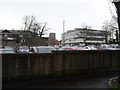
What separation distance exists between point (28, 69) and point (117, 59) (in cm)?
577

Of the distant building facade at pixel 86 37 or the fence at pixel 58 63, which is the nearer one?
the fence at pixel 58 63

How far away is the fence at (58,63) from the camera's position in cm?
698

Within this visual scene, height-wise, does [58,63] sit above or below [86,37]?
below

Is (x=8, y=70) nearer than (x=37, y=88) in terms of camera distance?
No

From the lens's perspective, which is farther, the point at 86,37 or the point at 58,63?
the point at 86,37

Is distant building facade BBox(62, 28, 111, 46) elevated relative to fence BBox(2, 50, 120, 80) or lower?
elevated

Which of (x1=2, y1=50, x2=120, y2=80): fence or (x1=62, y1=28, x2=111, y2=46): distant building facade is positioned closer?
(x1=2, y1=50, x2=120, y2=80): fence

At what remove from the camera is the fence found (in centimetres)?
698

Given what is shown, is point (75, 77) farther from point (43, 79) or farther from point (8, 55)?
point (8, 55)

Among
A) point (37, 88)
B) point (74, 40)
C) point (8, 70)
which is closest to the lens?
point (37, 88)

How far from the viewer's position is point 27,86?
6.00m

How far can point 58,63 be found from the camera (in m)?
7.82

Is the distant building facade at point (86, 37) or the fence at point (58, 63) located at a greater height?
the distant building facade at point (86, 37)

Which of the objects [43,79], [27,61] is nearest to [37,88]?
[43,79]
